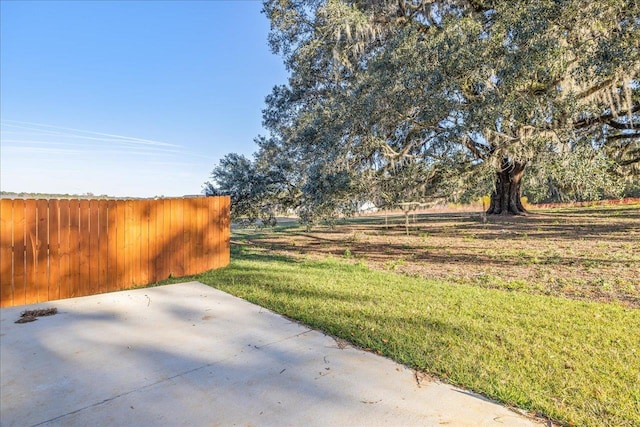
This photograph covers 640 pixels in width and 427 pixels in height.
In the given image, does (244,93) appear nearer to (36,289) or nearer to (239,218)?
(239,218)

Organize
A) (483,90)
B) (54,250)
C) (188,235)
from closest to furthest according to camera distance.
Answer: (54,250)
(188,235)
(483,90)

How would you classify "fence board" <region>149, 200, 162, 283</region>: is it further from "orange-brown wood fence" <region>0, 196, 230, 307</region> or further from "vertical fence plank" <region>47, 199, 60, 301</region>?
"vertical fence plank" <region>47, 199, 60, 301</region>

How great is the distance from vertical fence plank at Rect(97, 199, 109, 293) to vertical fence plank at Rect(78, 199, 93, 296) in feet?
0.41

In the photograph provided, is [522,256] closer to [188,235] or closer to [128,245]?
[188,235]

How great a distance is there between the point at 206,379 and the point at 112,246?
Answer: 3487mm

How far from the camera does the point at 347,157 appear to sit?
7.60 m

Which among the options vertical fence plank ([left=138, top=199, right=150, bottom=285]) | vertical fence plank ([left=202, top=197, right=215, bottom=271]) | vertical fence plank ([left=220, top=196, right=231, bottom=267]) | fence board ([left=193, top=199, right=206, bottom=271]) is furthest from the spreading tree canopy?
vertical fence plank ([left=138, top=199, right=150, bottom=285])

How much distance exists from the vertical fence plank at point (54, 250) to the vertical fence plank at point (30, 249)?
0.49 ft

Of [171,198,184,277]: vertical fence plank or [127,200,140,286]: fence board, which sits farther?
[171,198,184,277]: vertical fence plank

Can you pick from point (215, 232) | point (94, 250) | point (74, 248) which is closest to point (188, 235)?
point (215, 232)

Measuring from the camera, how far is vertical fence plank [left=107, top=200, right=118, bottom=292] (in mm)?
4840

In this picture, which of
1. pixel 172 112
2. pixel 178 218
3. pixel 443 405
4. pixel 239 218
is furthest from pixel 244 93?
pixel 443 405

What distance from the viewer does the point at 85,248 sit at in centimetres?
460

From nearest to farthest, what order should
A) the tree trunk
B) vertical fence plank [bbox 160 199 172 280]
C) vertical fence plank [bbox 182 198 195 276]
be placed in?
vertical fence plank [bbox 160 199 172 280] → vertical fence plank [bbox 182 198 195 276] → the tree trunk
